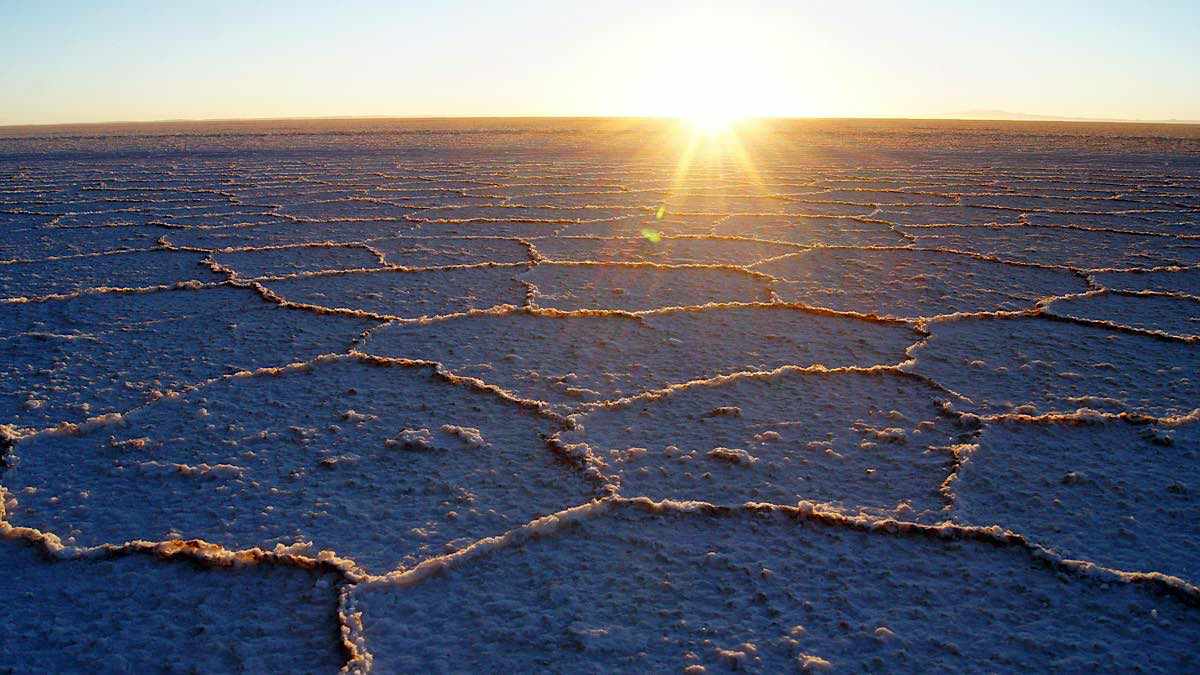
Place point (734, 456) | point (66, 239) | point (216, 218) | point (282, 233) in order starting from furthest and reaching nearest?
point (216, 218), point (282, 233), point (66, 239), point (734, 456)

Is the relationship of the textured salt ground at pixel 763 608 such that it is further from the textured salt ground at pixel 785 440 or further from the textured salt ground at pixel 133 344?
the textured salt ground at pixel 133 344

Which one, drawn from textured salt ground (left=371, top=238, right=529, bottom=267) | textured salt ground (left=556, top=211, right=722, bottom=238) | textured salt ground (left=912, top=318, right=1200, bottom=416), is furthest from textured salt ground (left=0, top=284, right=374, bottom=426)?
textured salt ground (left=556, top=211, right=722, bottom=238)

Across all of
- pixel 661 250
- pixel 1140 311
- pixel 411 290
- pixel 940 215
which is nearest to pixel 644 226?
pixel 661 250

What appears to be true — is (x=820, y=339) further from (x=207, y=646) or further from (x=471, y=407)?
(x=207, y=646)

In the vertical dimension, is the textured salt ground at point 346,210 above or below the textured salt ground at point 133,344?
above

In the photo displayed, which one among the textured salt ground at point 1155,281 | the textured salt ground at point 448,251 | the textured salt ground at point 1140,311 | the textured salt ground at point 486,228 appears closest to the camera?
the textured salt ground at point 1140,311

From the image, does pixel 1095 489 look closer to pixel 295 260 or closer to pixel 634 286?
pixel 634 286

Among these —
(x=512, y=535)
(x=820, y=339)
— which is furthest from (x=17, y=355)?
(x=820, y=339)

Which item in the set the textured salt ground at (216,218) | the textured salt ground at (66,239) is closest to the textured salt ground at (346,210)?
the textured salt ground at (216,218)
